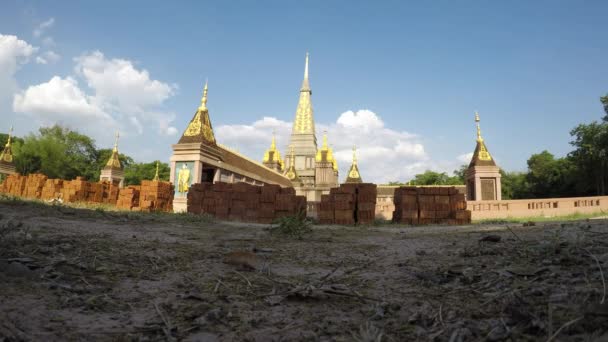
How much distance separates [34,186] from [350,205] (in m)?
18.5

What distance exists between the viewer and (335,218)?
1273 cm

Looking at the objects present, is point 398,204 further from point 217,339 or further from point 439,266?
point 217,339

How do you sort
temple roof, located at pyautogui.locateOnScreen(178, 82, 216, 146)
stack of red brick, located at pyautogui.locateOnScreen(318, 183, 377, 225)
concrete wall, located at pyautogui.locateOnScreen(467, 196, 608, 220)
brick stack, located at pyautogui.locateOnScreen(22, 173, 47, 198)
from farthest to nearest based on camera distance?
brick stack, located at pyautogui.locateOnScreen(22, 173, 47, 198) → temple roof, located at pyautogui.locateOnScreen(178, 82, 216, 146) → concrete wall, located at pyautogui.locateOnScreen(467, 196, 608, 220) → stack of red brick, located at pyautogui.locateOnScreen(318, 183, 377, 225)

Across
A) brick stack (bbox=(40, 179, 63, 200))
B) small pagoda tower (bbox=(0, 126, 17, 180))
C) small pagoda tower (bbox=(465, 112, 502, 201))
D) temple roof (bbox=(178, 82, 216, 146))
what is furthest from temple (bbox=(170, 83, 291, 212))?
small pagoda tower (bbox=(0, 126, 17, 180))

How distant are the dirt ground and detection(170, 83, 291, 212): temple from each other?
532 inches

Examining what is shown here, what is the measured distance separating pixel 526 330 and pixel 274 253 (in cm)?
361

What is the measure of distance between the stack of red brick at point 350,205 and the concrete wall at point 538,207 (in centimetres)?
631

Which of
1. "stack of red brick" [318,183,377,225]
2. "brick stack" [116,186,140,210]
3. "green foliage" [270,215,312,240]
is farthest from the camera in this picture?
"brick stack" [116,186,140,210]

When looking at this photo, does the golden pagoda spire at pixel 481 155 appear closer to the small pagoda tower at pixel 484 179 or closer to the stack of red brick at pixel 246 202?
the small pagoda tower at pixel 484 179

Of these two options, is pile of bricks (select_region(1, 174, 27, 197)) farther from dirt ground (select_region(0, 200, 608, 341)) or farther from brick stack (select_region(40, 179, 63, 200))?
dirt ground (select_region(0, 200, 608, 341))

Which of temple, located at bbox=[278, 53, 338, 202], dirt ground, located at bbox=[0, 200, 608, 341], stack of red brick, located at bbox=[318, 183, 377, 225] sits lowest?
dirt ground, located at bbox=[0, 200, 608, 341]

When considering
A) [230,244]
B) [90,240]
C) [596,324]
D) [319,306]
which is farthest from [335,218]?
[596,324]

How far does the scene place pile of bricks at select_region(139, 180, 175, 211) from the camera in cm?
1599

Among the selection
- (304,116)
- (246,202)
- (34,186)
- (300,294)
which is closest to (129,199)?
(246,202)
